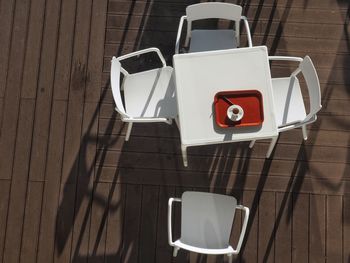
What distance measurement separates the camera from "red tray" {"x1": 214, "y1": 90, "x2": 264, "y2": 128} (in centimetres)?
290

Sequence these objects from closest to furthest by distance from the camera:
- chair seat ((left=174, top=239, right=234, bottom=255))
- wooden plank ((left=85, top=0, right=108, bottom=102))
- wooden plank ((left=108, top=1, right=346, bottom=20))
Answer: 1. chair seat ((left=174, top=239, right=234, bottom=255))
2. wooden plank ((left=85, top=0, right=108, bottom=102))
3. wooden plank ((left=108, top=1, right=346, bottom=20))

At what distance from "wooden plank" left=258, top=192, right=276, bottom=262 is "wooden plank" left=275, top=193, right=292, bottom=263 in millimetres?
40

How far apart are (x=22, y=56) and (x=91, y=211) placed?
61.5 inches

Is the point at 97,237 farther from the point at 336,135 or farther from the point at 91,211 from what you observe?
the point at 336,135

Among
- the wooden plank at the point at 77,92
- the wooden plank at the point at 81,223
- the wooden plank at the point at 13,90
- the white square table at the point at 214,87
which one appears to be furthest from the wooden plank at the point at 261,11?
the wooden plank at the point at 81,223

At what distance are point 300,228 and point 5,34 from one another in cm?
314

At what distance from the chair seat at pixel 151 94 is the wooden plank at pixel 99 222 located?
0.77 meters

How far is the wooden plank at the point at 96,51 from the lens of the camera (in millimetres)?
3766

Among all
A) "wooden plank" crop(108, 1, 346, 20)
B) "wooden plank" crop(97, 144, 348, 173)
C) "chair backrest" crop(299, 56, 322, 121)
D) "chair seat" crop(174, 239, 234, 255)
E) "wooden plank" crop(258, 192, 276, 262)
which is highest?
"wooden plank" crop(108, 1, 346, 20)

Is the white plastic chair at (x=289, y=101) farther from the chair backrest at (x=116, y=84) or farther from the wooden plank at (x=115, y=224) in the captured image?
the wooden plank at (x=115, y=224)

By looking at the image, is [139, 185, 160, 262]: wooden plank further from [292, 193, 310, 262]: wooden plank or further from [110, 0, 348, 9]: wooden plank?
[110, 0, 348, 9]: wooden plank

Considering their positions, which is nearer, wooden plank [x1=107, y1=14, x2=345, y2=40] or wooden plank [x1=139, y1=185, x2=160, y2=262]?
wooden plank [x1=139, y1=185, x2=160, y2=262]

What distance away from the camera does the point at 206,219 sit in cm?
303

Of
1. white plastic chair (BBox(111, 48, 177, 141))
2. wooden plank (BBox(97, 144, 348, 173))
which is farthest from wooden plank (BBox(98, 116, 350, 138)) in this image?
white plastic chair (BBox(111, 48, 177, 141))
